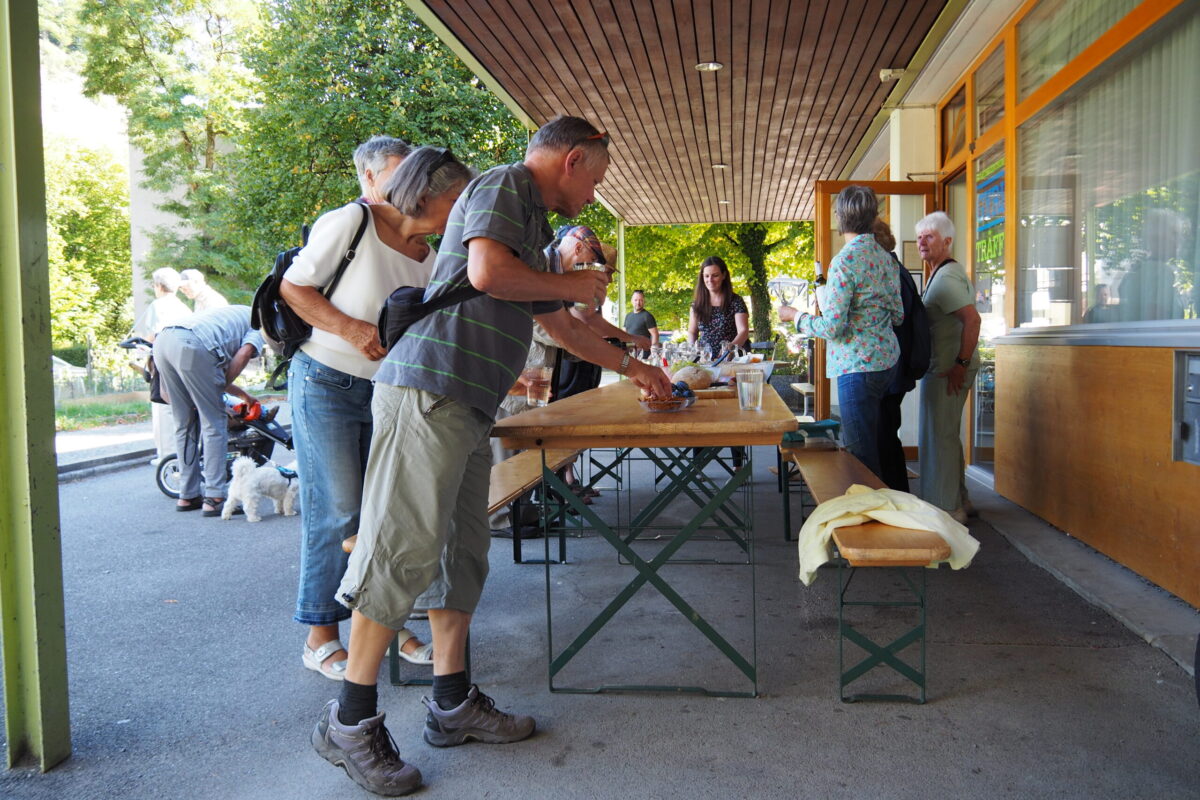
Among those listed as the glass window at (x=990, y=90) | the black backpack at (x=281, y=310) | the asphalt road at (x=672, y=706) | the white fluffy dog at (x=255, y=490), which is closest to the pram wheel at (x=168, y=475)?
the white fluffy dog at (x=255, y=490)

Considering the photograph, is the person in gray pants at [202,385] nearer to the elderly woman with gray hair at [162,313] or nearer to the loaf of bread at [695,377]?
the elderly woman with gray hair at [162,313]

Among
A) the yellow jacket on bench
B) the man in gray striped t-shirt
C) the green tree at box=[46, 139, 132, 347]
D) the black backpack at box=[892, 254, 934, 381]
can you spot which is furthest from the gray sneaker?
the green tree at box=[46, 139, 132, 347]

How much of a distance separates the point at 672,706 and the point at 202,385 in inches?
191

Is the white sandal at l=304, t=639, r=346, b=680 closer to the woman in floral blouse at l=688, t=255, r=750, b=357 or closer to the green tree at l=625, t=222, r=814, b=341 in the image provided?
the woman in floral blouse at l=688, t=255, r=750, b=357

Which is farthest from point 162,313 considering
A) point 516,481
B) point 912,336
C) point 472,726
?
point 472,726

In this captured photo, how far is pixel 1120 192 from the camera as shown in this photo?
14.3ft

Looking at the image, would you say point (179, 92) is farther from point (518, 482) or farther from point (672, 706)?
point (672, 706)

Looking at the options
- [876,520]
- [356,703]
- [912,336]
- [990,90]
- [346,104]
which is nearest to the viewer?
[356,703]

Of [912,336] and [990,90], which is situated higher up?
[990,90]

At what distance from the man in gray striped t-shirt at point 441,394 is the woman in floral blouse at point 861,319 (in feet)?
7.50

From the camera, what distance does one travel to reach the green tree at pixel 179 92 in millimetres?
23297

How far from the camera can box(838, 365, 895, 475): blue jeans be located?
450 cm

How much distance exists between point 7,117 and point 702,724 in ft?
8.38

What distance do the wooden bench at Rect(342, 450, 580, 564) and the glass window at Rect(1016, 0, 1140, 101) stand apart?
337 centimetres
